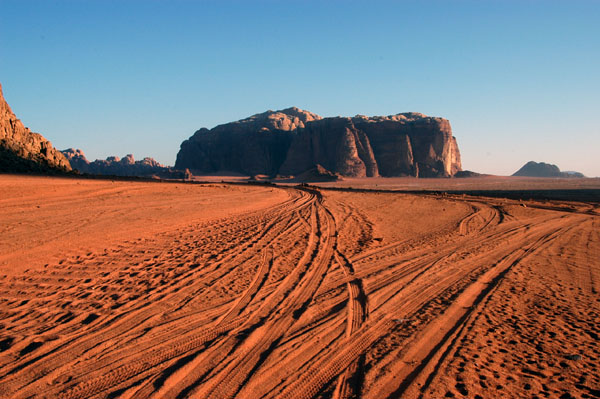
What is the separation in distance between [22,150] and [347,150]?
7780 centimetres

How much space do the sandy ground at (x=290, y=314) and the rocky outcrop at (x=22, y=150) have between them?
21.8 meters

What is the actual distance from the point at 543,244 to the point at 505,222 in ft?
16.5

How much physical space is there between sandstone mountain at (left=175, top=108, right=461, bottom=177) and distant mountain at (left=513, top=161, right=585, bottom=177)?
8073 centimetres

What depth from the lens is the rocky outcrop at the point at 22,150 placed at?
31448 millimetres

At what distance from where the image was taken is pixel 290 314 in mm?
6273

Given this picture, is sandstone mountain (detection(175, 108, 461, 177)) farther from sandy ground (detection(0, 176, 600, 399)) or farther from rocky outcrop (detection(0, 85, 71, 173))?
sandy ground (detection(0, 176, 600, 399))

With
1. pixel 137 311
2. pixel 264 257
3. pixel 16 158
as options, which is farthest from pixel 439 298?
pixel 16 158

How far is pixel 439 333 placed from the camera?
5.65 metres

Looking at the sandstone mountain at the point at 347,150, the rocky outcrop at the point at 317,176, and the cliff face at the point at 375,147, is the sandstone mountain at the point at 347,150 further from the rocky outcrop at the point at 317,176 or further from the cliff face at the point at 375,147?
the rocky outcrop at the point at 317,176

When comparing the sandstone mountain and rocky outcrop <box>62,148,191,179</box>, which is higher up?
the sandstone mountain

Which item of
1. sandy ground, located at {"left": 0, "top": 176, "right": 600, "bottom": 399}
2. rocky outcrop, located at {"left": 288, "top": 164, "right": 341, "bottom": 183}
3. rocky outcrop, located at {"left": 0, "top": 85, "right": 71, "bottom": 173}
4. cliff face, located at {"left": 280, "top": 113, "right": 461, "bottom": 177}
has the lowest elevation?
sandy ground, located at {"left": 0, "top": 176, "right": 600, "bottom": 399}

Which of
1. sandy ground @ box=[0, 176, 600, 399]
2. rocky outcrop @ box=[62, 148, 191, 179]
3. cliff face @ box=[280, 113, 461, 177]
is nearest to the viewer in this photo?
sandy ground @ box=[0, 176, 600, 399]

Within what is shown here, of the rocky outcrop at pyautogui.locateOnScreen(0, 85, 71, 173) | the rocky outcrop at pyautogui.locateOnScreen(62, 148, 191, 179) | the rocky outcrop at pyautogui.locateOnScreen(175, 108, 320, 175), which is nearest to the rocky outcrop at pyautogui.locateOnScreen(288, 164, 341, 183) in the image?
the rocky outcrop at pyautogui.locateOnScreen(175, 108, 320, 175)

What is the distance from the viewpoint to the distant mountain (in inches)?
6860
